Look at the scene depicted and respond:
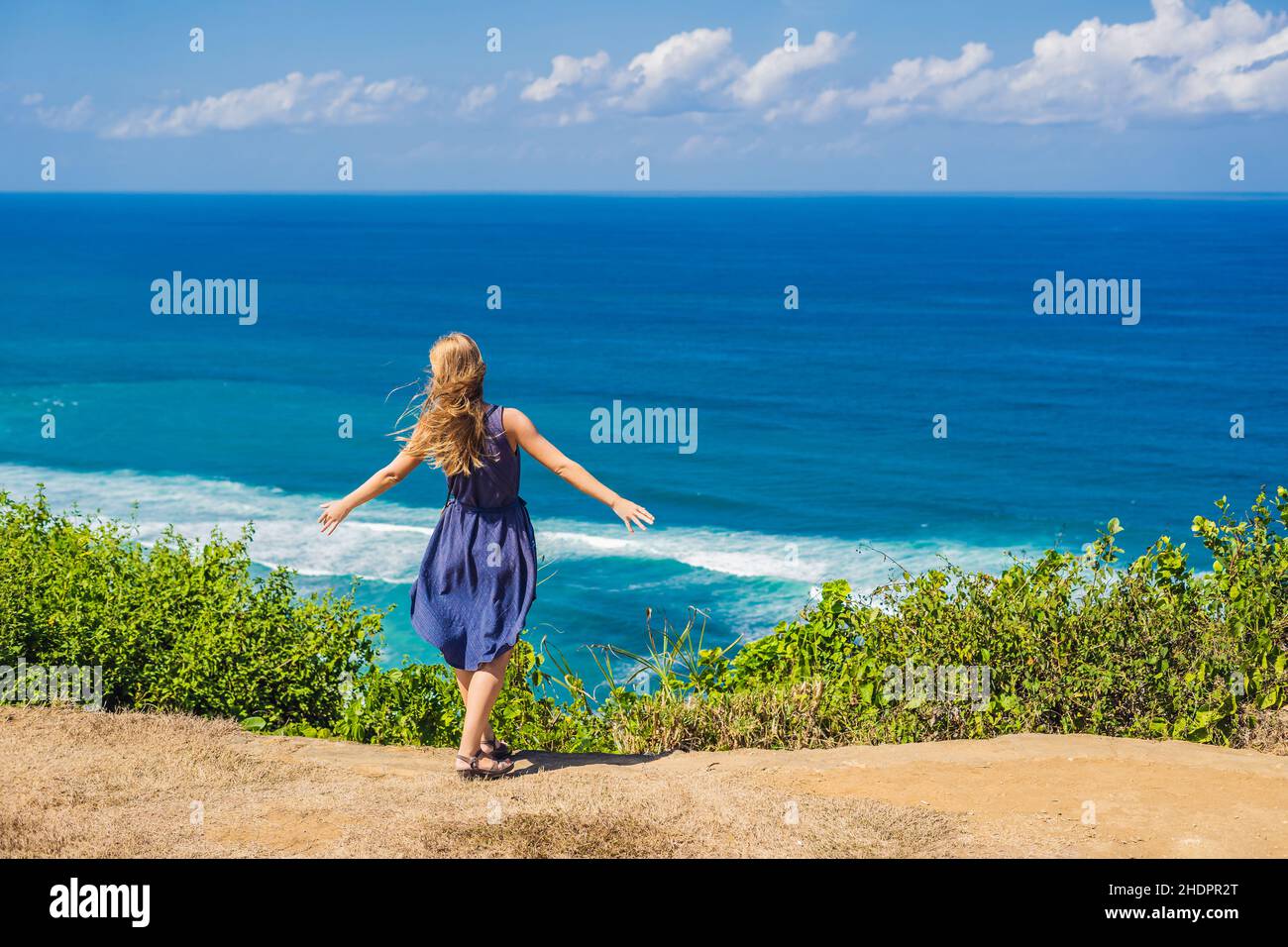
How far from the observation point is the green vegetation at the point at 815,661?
745cm

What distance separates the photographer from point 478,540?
650 cm

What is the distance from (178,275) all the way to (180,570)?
4242 inches

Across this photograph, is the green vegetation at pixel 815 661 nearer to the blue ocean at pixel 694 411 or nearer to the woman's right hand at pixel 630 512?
the woman's right hand at pixel 630 512

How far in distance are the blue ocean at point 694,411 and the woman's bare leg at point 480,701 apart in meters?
0.71

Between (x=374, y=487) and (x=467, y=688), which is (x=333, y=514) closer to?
(x=374, y=487)

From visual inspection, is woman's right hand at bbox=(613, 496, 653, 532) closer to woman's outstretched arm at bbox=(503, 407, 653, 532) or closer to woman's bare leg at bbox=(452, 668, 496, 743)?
woman's outstretched arm at bbox=(503, 407, 653, 532)

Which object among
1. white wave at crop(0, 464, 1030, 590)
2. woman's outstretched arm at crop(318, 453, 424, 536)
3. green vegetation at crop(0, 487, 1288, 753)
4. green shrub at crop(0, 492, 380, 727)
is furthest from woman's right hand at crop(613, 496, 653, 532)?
white wave at crop(0, 464, 1030, 590)

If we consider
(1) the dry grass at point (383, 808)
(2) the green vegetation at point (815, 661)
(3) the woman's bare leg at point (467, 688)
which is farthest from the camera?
(2) the green vegetation at point (815, 661)

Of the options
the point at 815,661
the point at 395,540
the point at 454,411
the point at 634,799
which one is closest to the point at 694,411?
the point at 395,540

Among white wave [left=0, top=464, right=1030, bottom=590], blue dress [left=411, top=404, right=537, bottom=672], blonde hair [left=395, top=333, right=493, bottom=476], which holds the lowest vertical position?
white wave [left=0, top=464, right=1030, bottom=590]

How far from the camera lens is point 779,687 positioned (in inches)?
311

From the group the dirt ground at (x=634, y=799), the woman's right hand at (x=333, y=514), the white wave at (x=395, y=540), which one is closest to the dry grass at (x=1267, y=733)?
the dirt ground at (x=634, y=799)

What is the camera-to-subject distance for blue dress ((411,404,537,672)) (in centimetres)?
643

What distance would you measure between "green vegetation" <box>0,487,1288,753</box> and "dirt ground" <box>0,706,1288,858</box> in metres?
0.47
